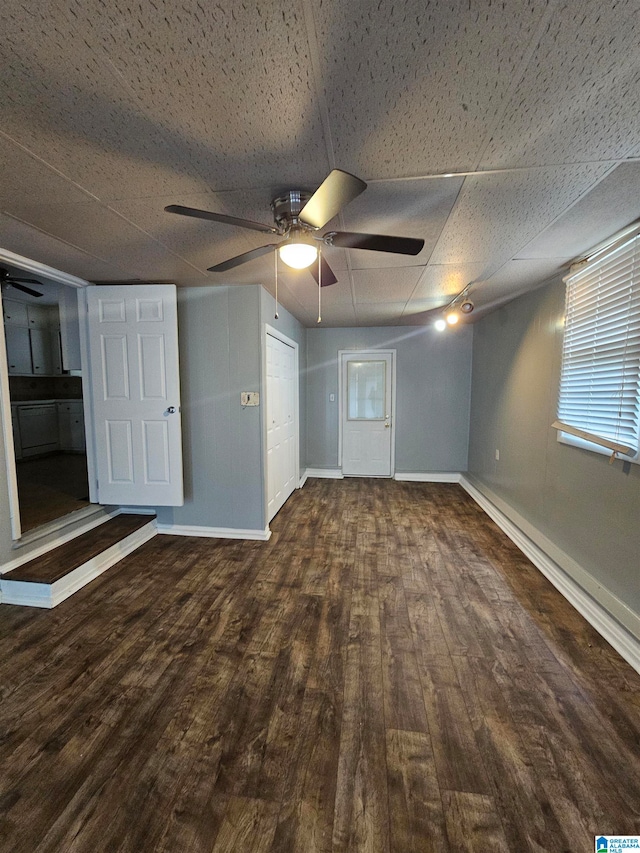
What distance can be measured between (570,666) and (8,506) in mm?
3619

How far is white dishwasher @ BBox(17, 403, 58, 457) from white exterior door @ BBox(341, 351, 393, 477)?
16.0 ft

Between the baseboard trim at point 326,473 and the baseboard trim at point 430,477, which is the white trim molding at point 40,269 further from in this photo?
the baseboard trim at point 430,477

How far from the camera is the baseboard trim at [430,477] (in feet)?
17.2

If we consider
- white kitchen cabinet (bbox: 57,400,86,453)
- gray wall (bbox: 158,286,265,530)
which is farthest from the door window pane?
white kitchen cabinet (bbox: 57,400,86,453)

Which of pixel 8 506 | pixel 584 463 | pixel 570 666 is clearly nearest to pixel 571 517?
pixel 584 463

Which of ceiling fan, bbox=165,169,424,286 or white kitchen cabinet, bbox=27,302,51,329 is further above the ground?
white kitchen cabinet, bbox=27,302,51,329

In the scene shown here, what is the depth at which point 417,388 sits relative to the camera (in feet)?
17.3

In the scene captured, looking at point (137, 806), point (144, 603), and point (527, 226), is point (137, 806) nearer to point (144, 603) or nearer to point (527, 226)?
point (144, 603)

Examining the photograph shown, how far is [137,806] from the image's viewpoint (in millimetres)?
1178

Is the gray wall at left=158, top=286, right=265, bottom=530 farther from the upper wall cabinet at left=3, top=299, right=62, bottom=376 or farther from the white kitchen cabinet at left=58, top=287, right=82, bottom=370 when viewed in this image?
the upper wall cabinet at left=3, top=299, right=62, bottom=376

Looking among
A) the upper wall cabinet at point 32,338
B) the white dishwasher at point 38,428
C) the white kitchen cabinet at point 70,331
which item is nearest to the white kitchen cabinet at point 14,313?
the upper wall cabinet at point 32,338

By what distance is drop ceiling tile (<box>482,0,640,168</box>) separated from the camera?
0.89 m

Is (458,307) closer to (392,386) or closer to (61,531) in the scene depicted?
(392,386)

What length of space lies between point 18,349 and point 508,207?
650 cm
